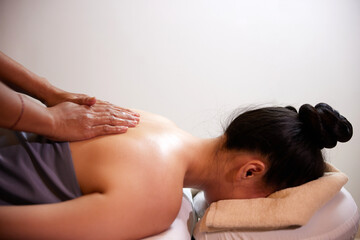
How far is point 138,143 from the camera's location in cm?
87

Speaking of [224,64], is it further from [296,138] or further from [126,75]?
[296,138]

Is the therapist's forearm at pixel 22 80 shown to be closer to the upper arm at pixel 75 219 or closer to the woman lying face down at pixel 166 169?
the woman lying face down at pixel 166 169

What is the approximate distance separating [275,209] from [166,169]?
359 millimetres

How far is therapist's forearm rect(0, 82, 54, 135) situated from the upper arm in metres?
0.23

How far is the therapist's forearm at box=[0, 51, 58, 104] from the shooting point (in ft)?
3.33

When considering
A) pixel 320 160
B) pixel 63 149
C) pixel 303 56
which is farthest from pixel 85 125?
pixel 303 56

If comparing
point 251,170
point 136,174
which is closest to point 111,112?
point 136,174

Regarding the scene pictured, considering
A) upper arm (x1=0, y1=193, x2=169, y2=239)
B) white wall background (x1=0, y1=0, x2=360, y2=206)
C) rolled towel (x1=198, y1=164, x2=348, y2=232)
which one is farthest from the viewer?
white wall background (x1=0, y1=0, x2=360, y2=206)

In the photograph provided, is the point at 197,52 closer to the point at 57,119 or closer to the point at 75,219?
the point at 57,119

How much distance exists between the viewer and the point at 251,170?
97 cm

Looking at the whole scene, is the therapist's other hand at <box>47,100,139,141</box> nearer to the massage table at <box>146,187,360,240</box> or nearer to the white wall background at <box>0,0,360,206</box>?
the massage table at <box>146,187,360,240</box>

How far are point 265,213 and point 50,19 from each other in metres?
1.65

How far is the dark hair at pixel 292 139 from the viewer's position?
0.93 meters

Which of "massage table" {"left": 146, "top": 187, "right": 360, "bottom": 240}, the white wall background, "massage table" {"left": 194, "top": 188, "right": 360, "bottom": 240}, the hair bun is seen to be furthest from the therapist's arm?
the white wall background
